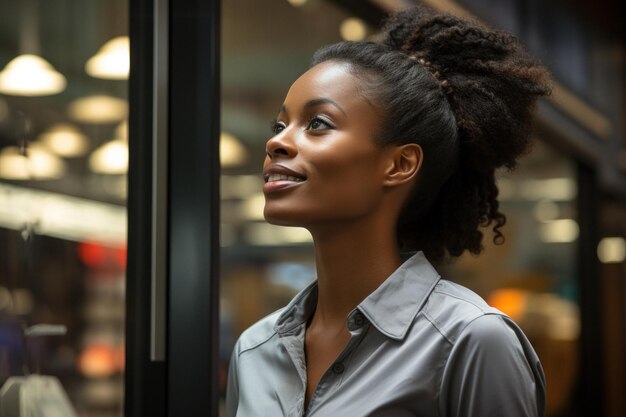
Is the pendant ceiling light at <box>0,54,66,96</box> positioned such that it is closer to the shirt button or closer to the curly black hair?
the curly black hair

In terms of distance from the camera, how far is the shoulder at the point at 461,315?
1.52 m

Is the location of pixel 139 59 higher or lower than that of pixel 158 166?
higher

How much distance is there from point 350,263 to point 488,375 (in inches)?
13.6

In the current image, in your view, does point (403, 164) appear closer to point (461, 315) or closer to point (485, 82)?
point (485, 82)

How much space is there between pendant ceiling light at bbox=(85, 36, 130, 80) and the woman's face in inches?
35.8

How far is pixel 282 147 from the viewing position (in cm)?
170

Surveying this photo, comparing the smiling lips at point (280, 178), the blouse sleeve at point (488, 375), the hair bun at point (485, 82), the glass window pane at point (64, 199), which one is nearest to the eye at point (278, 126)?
the smiling lips at point (280, 178)

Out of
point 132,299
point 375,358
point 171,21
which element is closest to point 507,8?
point 171,21

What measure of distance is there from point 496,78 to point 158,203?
123cm

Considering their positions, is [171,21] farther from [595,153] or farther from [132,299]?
[595,153]

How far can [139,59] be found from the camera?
2.71 metres

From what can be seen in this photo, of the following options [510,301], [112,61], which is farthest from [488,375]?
[510,301]

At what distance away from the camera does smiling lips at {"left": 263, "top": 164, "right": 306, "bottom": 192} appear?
1.67m

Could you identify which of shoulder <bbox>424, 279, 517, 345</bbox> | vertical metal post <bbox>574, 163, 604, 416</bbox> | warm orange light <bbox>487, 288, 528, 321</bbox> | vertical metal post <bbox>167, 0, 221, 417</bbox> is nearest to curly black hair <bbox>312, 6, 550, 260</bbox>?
shoulder <bbox>424, 279, 517, 345</bbox>
